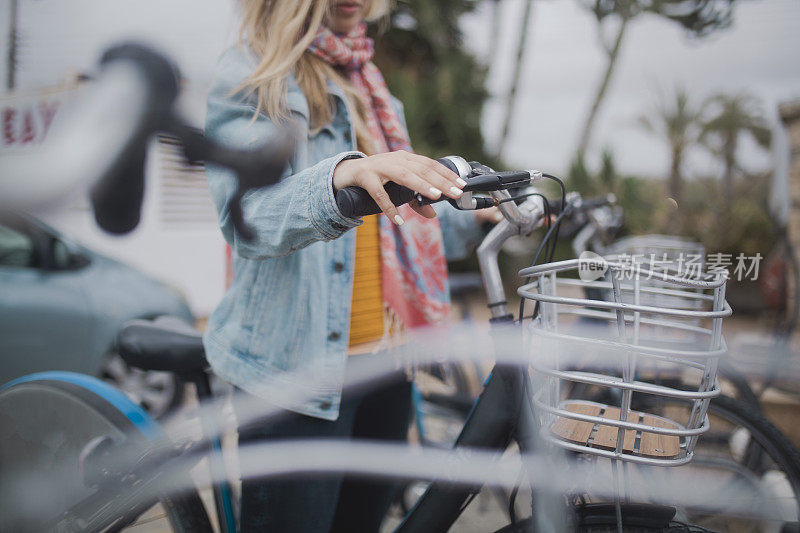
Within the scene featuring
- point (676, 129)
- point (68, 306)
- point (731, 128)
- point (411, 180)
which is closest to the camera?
point (411, 180)

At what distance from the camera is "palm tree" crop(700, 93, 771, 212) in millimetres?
4190

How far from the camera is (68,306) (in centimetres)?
231

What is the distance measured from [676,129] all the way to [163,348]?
6580 mm

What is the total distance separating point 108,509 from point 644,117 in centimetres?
561

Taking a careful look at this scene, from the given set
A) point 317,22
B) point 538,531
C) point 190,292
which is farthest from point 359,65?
point 190,292

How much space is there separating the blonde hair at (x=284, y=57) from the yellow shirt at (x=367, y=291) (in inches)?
9.5

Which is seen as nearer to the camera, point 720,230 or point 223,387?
point 223,387

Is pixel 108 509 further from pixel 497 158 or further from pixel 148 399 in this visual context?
pixel 497 158

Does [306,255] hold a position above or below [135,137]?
below

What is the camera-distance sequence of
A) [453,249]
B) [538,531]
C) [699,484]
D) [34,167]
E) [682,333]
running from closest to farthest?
[538,531]
[34,167]
[453,249]
[699,484]
[682,333]

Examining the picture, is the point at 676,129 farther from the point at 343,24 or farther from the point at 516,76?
the point at 343,24

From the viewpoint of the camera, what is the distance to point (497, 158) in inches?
197

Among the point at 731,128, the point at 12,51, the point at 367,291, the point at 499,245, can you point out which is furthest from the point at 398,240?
the point at 731,128

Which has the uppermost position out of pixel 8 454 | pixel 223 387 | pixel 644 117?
pixel 644 117
